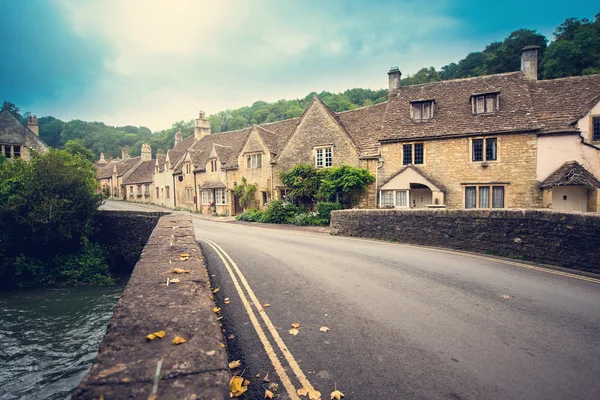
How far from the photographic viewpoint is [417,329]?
5.26 metres

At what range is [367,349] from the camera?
182 inches

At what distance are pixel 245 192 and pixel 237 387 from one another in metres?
27.0

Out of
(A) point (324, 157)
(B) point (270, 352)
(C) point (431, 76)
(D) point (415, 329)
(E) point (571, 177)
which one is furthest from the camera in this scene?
(C) point (431, 76)

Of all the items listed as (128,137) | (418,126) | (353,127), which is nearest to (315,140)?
(353,127)

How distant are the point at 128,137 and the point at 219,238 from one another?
109 meters

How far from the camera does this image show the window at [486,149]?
1984 centimetres

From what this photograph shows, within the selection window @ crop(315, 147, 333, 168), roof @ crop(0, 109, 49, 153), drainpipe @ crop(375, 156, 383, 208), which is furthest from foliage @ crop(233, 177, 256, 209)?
roof @ crop(0, 109, 49, 153)

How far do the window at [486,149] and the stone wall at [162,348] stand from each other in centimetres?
2115

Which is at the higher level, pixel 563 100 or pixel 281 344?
pixel 563 100

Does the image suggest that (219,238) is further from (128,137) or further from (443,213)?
(128,137)

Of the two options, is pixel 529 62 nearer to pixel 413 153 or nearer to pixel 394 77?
pixel 394 77

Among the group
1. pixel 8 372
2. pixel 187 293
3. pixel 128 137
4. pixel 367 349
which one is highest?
pixel 128 137

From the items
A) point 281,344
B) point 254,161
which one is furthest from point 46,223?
point 254,161

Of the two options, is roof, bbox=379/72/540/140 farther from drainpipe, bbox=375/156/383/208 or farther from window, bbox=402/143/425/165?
drainpipe, bbox=375/156/383/208
